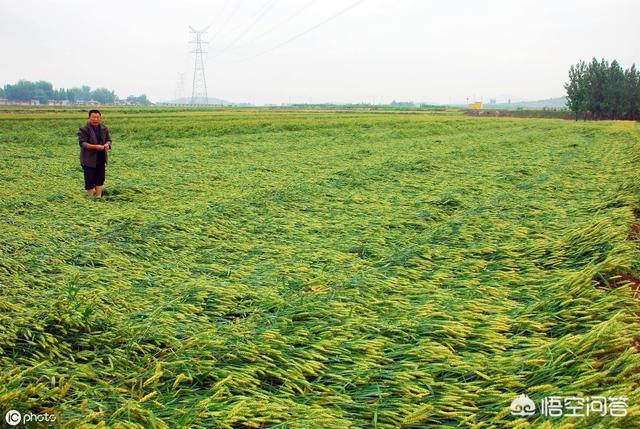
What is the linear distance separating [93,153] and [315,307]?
22.7ft

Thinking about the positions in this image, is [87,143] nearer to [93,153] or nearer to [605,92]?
[93,153]

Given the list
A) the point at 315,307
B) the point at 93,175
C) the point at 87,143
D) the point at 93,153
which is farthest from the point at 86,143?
the point at 315,307

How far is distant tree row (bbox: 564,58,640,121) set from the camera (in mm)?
60375

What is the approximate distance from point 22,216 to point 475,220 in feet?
22.4

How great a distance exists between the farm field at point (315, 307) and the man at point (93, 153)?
1.70 ft

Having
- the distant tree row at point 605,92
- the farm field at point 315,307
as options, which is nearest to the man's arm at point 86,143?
the farm field at point 315,307

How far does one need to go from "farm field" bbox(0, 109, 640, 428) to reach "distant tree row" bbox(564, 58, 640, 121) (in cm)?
6313

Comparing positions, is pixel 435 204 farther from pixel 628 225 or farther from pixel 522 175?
pixel 522 175

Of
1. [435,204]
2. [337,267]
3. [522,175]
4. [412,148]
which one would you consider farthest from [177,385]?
[412,148]

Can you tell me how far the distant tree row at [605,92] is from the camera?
6038 centimetres

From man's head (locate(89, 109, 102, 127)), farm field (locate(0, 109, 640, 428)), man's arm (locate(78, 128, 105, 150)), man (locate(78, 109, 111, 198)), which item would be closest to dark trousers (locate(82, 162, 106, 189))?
man (locate(78, 109, 111, 198))

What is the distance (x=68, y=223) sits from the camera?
6301 millimetres

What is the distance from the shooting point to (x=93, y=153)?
8727 millimetres

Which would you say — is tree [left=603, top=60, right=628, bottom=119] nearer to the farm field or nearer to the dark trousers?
the farm field
